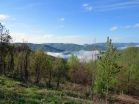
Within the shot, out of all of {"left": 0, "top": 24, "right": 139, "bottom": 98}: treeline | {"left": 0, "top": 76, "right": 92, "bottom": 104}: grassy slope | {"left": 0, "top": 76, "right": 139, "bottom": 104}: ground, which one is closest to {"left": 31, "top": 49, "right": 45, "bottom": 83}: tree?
{"left": 0, "top": 24, "right": 139, "bottom": 98}: treeline

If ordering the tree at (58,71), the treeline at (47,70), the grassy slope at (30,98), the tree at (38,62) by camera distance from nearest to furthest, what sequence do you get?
the grassy slope at (30,98) < the treeline at (47,70) < the tree at (38,62) < the tree at (58,71)

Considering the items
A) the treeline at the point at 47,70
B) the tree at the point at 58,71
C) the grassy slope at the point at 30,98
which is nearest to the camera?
the grassy slope at the point at 30,98

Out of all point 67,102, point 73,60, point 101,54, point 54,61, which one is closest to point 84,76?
point 73,60

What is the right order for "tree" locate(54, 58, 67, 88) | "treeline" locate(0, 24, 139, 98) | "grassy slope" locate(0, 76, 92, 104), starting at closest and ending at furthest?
"grassy slope" locate(0, 76, 92, 104), "treeline" locate(0, 24, 139, 98), "tree" locate(54, 58, 67, 88)

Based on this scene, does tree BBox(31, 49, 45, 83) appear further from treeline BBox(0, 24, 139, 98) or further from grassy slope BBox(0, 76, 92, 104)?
grassy slope BBox(0, 76, 92, 104)

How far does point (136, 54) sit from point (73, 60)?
50085 mm

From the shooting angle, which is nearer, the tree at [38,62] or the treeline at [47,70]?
the treeline at [47,70]

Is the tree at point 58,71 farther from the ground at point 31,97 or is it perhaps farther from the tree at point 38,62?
the ground at point 31,97

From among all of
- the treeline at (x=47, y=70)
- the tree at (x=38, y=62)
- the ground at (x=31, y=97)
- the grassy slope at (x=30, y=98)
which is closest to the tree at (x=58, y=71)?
the treeline at (x=47, y=70)

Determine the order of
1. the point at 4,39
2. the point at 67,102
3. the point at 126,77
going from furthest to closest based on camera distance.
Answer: the point at 126,77, the point at 4,39, the point at 67,102

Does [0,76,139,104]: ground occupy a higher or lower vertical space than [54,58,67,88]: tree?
higher

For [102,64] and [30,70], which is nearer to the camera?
[102,64]

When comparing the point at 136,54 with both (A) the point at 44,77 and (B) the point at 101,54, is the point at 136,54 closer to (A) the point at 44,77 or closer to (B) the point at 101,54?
(A) the point at 44,77

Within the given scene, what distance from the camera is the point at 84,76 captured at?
387ft
